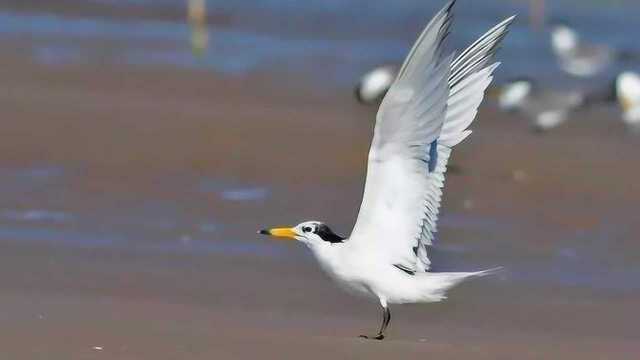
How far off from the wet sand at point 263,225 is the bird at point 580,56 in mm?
1840

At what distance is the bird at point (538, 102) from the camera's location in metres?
14.8

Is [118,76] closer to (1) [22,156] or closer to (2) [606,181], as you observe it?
(1) [22,156]

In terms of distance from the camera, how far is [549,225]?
11734mm

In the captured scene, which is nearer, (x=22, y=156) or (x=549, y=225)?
(x=549, y=225)

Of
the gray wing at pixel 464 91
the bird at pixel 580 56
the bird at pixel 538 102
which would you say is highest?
the bird at pixel 580 56

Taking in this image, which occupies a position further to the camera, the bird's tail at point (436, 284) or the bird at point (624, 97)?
the bird at point (624, 97)

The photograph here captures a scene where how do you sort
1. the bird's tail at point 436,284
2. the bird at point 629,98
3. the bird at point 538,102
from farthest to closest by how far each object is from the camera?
the bird at point 629,98
the bird at point 538,102
the bird's tail at point 436,284

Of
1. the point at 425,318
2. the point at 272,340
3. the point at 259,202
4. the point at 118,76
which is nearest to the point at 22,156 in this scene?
the point at 259,202

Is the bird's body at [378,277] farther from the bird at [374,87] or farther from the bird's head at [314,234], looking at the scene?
the bird at [374,87]

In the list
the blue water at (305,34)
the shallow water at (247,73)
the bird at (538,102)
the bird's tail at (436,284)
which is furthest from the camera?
the blue water at (305,34)

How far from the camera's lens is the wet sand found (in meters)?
7.95

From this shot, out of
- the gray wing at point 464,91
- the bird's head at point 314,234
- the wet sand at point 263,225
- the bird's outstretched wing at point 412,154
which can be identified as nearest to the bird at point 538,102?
the wet sand at point 263,225

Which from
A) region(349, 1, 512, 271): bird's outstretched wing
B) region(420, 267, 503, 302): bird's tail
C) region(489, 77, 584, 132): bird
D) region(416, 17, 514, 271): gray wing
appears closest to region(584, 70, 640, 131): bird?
region(489, 77, 584, 132): bird

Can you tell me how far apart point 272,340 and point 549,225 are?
187 inches
